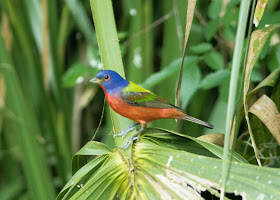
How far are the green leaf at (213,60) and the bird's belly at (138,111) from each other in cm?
35

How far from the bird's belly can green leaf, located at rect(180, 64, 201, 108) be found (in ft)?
0.81

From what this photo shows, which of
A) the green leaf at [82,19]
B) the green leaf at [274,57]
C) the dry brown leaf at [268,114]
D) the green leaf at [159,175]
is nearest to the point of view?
the green leaf at [159,175]

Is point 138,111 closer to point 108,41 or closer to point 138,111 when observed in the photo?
point 138,111

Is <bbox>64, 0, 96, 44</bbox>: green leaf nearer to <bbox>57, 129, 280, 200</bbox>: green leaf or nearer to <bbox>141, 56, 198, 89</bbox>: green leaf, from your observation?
<bbox>141, 56, 198, 89</bbox>: green leaf

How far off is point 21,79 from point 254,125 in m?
1.08

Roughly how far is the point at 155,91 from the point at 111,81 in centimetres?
62

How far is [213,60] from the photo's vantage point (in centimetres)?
105

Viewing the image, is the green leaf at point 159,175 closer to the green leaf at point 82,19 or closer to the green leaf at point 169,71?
the green leaf at point 169,71

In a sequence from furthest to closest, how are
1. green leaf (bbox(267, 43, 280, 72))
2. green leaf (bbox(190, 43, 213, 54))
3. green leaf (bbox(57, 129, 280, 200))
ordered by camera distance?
green leaf (bbox(190, 43, 213, 54))
green leaf (bbox(267, 43, 280, 72))
green leaf (bbox(57, 129, 280, 200))

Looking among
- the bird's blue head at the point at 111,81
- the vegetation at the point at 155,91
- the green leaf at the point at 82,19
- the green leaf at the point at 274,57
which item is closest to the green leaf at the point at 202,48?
the vegetation at the point at 155,91

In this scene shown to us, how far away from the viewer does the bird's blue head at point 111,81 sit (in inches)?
27.2

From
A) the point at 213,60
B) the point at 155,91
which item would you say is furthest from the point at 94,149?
the point at 155,91

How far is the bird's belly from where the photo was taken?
2.26 feet

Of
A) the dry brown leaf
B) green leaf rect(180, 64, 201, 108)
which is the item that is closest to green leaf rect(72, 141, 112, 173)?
the dry brown leaf
